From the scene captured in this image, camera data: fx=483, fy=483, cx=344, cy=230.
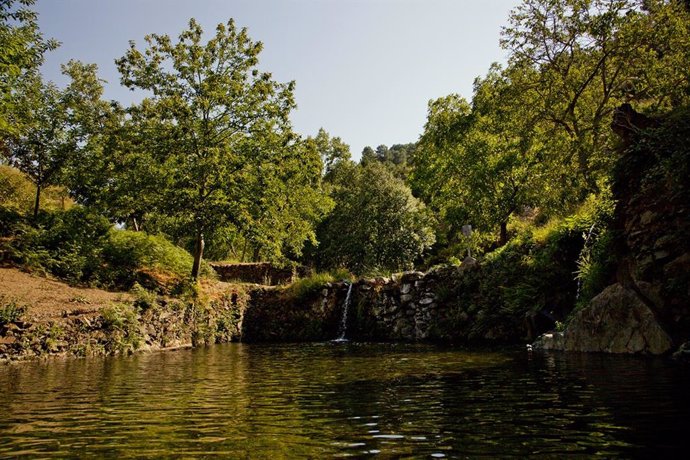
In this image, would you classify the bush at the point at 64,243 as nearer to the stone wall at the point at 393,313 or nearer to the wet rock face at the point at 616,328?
the stone wall at the point at 393,313

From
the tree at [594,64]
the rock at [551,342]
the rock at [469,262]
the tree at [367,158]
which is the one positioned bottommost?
the rock at [551,342]

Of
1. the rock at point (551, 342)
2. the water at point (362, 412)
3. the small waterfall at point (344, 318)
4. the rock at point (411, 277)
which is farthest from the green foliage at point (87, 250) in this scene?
the rock at point (551, 342)

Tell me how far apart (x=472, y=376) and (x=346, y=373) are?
2609 mm

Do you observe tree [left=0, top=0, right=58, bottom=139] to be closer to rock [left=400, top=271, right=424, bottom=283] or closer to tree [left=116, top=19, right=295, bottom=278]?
tree [left=116, top=19, right=295, bottom=278]

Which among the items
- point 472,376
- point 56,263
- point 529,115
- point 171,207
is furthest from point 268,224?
point 472,376

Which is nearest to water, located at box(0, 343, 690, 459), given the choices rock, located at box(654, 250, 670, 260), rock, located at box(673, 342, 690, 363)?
rock, located at box(673, 342, 690, 363)

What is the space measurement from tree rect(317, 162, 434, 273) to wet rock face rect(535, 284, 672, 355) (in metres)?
19.6

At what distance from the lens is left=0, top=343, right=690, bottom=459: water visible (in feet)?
13.8

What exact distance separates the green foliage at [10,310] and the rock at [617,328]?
610 inches

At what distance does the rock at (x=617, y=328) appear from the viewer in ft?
35.3

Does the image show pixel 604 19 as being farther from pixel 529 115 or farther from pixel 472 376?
pixel 472 376

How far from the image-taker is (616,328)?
11.7 m

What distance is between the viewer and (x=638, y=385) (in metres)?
6.90

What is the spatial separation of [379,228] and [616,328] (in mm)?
24247
